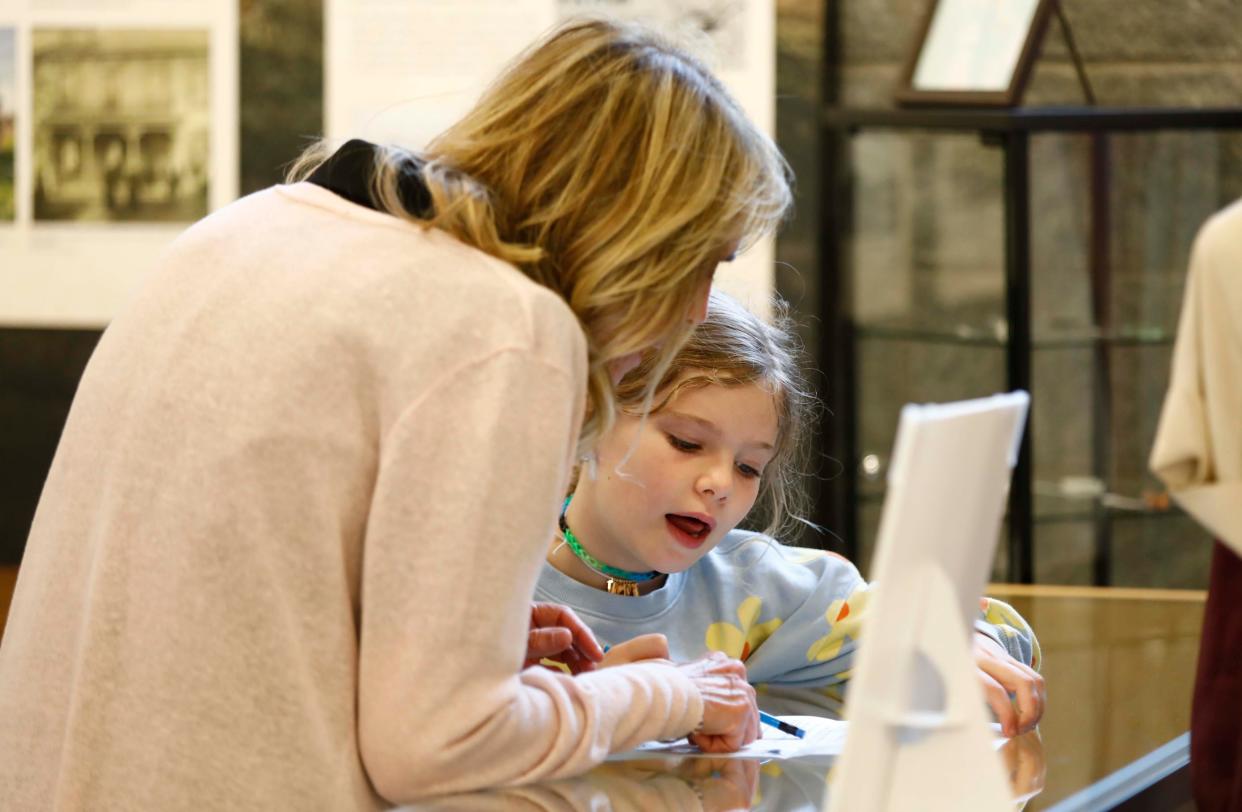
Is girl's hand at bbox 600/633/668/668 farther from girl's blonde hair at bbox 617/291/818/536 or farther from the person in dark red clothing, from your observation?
the person in dark red clothing

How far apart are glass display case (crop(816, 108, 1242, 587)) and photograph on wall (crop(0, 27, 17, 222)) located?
214cm

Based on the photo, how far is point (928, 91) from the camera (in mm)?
3969

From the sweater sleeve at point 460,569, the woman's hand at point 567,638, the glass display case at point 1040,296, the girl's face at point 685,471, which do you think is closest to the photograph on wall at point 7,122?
the glass display case at point 1040,296

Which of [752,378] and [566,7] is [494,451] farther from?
[566,7]

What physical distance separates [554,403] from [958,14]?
316cm

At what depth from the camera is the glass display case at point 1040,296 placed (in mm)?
3861

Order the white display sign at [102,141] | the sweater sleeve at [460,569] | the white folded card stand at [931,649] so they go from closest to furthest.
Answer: the white folded card stand at [931,649] < the sweater sleeve at [460,569] < the white display sign at [102,141]

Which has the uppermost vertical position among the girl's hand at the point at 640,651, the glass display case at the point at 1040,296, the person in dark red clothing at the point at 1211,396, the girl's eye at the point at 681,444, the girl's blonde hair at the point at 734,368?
the person in dark red clothing at the point at 1211,396

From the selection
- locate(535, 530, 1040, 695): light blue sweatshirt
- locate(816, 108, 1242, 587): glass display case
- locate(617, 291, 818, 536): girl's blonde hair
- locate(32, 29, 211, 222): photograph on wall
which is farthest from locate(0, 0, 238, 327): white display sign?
locate(535, 530, 1040, 695): light blue sweatshirt

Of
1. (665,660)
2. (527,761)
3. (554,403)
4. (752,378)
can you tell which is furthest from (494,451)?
(752,378)

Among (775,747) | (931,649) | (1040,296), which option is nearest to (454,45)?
(1040,296)

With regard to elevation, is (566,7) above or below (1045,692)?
above

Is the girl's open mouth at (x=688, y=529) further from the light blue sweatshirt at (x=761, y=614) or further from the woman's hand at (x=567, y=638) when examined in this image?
the woman's hand at (x=567, y=638)

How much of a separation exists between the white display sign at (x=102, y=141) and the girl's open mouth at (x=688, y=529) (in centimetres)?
284
